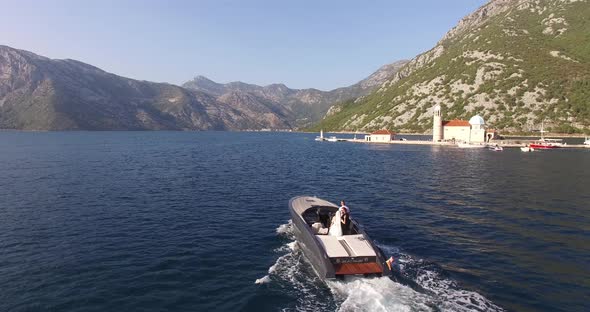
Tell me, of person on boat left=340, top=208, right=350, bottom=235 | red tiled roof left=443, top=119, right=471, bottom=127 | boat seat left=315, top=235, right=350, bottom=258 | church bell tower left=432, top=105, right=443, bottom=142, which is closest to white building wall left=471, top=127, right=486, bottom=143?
red tiled roof left=443, top=119, right=471, bottom=127

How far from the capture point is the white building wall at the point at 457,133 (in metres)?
163

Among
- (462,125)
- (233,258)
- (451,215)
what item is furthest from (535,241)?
(462,125)

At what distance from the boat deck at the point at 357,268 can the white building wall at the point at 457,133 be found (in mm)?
161592

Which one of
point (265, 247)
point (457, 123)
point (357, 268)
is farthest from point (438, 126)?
point (357, 268)

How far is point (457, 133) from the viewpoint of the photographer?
545 ft

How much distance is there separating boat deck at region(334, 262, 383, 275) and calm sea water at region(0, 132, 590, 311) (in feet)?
1.75

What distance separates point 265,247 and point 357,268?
921cm

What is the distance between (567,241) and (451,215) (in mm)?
10120

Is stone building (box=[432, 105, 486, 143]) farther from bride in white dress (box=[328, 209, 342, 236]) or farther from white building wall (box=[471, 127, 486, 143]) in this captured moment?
bride in white dress (box=[328, 209, 342, 236])

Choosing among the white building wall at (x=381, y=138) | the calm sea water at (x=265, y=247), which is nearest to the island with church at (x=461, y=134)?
the white building wall at (x=381, y=138)

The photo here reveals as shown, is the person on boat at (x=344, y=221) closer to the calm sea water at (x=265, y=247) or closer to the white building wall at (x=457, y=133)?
the calm sea water at (x=265, y=247)

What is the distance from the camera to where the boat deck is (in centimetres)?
1925

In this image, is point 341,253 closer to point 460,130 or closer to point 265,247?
point 265,247

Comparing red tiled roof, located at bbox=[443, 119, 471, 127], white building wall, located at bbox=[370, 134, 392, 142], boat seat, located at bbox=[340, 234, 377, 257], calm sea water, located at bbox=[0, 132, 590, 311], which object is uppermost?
red tiled roof, located at bbox=[443, 119, 471, 127]
